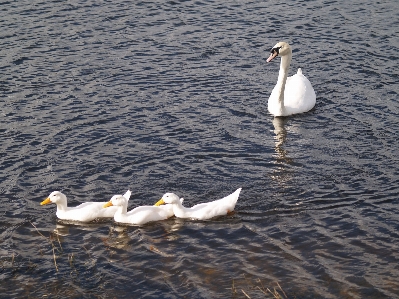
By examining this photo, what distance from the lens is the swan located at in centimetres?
1658

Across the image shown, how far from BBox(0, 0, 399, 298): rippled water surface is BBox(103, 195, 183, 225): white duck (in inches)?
6.2

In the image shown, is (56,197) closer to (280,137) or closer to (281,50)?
(280,137)

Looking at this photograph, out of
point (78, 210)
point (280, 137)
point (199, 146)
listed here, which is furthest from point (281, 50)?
point (78, 210)

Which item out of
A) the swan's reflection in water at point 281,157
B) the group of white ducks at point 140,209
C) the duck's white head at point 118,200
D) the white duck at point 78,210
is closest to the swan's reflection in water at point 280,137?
the swan's reflection in water at point 281,157

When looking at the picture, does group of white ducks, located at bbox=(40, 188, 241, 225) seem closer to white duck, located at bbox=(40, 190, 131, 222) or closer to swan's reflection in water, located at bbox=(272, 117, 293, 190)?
white duck, located at bbox=(40, 190, 131, 222)

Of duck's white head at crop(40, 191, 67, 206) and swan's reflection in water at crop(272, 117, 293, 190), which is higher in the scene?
duck's white head at crop(40, 191, 67, 206)

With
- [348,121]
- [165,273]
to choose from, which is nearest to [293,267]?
[165,273]

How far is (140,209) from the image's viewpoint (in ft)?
40.0

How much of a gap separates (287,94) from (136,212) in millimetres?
6418

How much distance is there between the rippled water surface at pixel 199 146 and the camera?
420 inches

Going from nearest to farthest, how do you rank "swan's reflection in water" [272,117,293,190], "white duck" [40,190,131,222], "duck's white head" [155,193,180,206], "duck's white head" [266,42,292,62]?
"duck's white head" [155,193,180,206] < "white duck" [40,190,131,222] < "swan's reflection in water" [272,117,293,190] < "duck's white head" [266,42,292,62]

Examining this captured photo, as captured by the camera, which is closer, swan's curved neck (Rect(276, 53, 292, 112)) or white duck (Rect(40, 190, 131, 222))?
white duck (Rect(40, 190, 131, 222))

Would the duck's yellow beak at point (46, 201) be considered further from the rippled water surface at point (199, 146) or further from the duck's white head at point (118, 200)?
the duck's white head at point (118, 200)

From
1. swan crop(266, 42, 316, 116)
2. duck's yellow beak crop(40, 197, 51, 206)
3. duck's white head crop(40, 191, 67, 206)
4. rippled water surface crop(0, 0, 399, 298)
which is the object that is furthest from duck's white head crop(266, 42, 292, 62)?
duck's yellow beak crop(40, 197, 51, 206)
